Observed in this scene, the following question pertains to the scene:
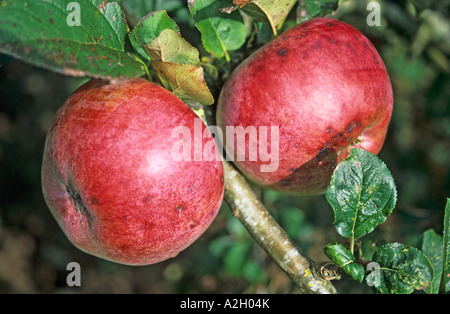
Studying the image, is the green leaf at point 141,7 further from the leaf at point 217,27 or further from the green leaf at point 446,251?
the green leaf at point 446,251

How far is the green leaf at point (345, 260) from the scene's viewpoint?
0.83 meters

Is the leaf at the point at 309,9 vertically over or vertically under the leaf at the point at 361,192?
over

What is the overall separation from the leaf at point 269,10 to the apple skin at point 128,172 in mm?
275

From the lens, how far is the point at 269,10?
94cm

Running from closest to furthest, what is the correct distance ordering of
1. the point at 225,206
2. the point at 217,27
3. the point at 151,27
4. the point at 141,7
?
the point at 151,27, the point at 217,27, the point at 141,7, the point at 225,206

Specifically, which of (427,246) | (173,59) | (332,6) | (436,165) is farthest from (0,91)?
(436,165)

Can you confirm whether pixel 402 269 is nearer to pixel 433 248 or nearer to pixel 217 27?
pixel 433 248

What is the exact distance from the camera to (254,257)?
1883mm

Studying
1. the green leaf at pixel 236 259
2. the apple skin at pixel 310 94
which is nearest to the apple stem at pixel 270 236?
the apple skin at pixel 310 94

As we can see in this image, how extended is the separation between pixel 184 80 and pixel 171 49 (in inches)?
2.7

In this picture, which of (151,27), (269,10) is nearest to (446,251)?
(269,10)

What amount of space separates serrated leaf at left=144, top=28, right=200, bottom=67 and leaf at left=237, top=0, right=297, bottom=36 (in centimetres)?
16
